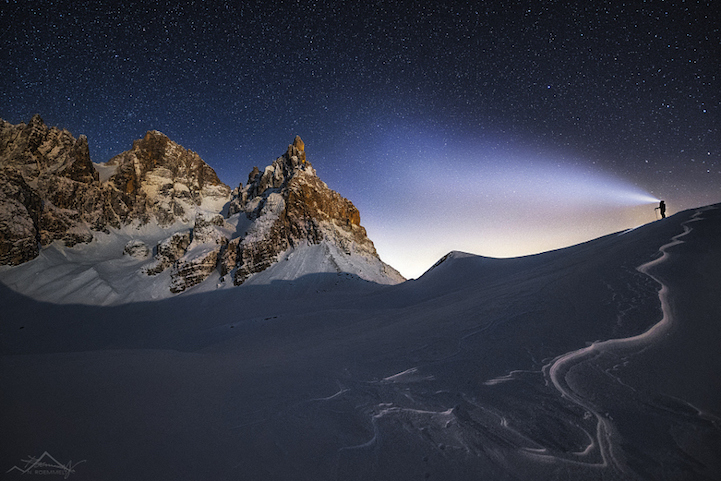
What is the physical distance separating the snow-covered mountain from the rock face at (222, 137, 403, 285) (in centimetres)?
19

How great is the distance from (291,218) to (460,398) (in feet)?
138

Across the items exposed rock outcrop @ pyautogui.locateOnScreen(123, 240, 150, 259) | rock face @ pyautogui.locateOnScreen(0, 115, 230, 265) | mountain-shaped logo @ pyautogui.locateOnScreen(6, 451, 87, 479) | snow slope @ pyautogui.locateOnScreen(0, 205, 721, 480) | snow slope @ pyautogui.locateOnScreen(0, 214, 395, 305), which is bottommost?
mountain-shaped logo @ pyautogui.locateOnScreen(6, 451, 87, 479)

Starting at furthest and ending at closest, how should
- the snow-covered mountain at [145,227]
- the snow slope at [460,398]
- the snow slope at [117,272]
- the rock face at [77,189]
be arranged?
1. the rock face at [77,189]
2. the snow-covered mountain at [145,227]
3. the snow slope at [117,272]
4. the snow slope at [460,398]

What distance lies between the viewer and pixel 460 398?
294 cm

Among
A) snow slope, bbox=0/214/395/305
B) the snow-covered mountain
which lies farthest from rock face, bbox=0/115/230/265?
snow slope, bbox=0/214/395/305

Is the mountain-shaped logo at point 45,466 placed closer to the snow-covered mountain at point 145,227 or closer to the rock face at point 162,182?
the snow-covered mountain at point 145,227

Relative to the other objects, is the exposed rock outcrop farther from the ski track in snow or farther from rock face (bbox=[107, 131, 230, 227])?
the ski track in snow

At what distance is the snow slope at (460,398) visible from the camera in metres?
2.08

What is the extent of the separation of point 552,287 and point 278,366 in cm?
639

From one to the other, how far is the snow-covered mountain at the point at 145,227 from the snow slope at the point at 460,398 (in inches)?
1189

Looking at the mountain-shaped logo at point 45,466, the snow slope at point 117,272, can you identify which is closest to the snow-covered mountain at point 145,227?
the snow slope at point 117,272

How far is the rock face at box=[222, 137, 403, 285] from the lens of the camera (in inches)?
1485

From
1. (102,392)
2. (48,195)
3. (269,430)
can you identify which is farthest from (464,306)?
(48,195)

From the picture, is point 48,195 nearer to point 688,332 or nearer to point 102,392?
point 102,392
